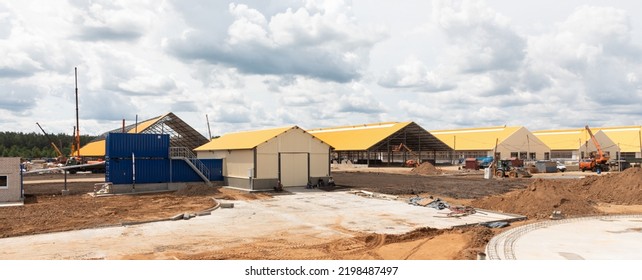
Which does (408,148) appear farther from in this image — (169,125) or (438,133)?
(169,125)

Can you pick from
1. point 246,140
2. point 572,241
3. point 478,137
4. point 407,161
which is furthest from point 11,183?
point 478,137

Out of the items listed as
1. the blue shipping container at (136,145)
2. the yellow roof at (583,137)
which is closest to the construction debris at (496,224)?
the blue shipping container at (136,145)

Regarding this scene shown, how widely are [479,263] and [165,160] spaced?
97.1 ft

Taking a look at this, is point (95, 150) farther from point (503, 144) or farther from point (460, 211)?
point (460, 211)

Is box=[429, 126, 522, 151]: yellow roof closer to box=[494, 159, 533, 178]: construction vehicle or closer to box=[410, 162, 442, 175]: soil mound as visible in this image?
box=[410, 162, 442, 175]: soil mound

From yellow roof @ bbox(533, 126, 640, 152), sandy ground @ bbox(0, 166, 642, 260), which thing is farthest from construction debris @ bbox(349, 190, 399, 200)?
yellow roof @ bbox(533, 126, 640, 152)

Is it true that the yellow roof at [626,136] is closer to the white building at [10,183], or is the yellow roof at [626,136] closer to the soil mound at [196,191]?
the soil mound at [196,191]

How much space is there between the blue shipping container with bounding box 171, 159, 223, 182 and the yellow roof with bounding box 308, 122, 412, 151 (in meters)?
36.9

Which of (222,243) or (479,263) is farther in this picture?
(222,243)

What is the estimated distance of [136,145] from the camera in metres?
35.1

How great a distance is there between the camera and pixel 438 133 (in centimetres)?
10475

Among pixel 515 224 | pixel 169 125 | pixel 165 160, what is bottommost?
pixel 515 224

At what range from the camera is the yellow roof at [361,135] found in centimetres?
7375

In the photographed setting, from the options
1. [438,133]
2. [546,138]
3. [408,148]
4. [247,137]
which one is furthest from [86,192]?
[546,138]
